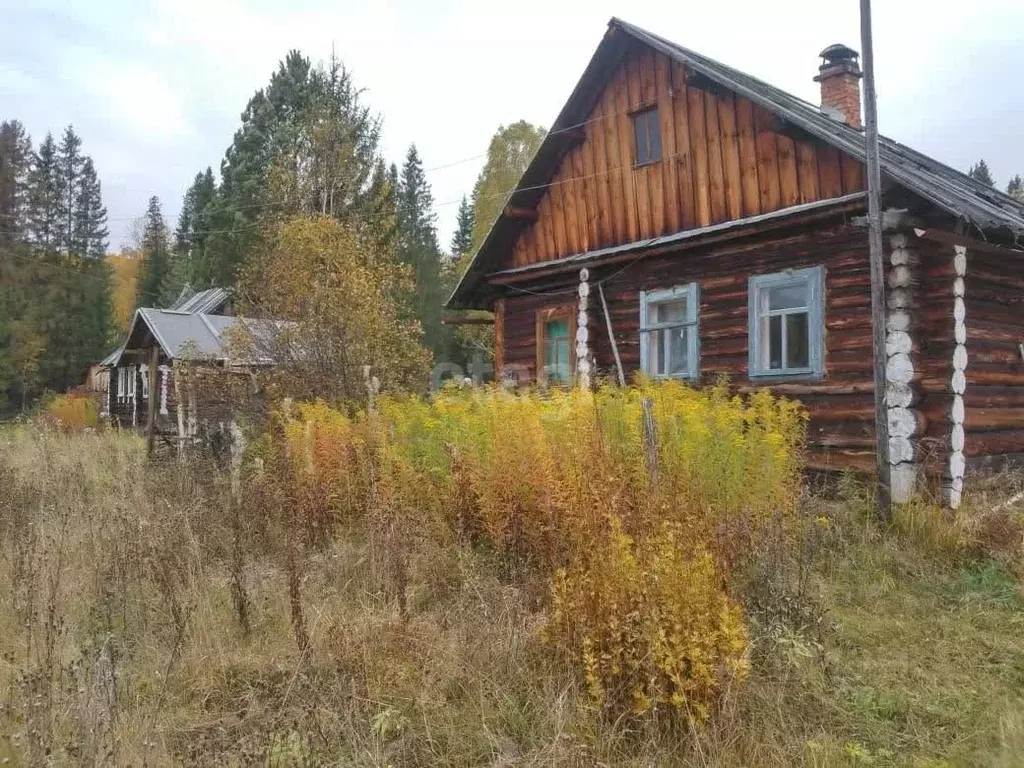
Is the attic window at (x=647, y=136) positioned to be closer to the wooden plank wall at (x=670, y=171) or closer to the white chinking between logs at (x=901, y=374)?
the wooden plank wall at (x=670, y=171)

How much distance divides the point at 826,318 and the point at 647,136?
4070 millimetres

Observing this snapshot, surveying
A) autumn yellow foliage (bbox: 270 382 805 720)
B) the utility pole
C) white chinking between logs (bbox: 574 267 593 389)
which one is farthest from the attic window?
autumn yellow foliage (bbox: 270 382 805 720)

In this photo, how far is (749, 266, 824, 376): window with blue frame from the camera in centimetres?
890

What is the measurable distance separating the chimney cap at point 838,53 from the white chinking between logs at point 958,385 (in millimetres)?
6393

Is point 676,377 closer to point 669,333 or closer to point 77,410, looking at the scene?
point 669,333

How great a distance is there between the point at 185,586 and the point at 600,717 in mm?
3061

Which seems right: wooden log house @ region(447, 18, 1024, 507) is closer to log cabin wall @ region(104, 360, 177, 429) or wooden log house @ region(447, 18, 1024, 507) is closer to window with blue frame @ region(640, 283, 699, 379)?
window with blue frame @ region(640, 283, 699, 379)

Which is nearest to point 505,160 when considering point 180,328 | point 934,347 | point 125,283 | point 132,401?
point 180,328

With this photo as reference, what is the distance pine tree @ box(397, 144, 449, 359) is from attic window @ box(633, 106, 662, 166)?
1821cm

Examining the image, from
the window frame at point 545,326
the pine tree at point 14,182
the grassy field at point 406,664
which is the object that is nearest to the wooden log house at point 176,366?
the window frame at point 545,326

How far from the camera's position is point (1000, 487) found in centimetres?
855

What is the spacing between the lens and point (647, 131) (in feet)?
37.2

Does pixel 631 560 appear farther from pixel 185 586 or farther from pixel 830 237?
pixel 830 237

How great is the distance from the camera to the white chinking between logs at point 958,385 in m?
7.85
